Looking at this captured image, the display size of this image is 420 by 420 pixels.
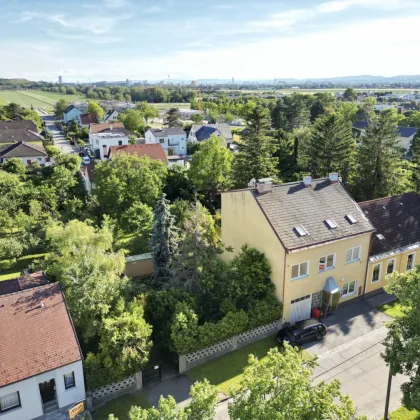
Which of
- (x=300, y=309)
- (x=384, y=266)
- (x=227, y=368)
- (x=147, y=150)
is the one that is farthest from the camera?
(x=147, y=150)

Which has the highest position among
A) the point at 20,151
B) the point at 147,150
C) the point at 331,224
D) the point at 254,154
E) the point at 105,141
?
the point at 254,154

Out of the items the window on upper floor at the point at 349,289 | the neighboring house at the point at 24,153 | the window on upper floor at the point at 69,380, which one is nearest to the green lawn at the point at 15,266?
the window on upper floor at the point at 69,380

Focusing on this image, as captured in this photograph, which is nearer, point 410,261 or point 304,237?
point 304,237

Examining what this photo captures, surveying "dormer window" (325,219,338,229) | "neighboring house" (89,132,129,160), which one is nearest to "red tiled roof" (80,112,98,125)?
"neighboring house" (89,132,129,160)

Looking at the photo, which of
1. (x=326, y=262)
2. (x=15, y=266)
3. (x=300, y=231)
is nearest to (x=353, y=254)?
(x=326, y=262)

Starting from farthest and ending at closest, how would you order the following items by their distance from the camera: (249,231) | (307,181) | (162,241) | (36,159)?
1. (36,159)
2. (162,241)
3. (307,181)
4. (249,231)

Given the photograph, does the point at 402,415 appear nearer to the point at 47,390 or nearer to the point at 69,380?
the point at 69,380

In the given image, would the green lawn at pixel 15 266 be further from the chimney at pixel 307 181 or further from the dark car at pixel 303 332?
the chimney at pixel 307 181
